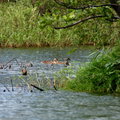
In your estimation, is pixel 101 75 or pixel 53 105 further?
pixel 101 75

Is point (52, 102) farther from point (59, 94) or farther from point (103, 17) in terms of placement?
point (103, 17)

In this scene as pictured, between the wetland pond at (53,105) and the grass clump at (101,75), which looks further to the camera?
the grass clump at (101,75)

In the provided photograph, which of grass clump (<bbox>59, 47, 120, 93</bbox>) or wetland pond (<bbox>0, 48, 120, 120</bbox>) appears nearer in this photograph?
wetland pond (<bbox>0, 48, 120, 120</bbox>)

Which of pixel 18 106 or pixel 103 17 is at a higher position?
pixel 103 17

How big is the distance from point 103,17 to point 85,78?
4.53 feet

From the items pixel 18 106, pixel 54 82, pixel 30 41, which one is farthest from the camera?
pixel 30 41

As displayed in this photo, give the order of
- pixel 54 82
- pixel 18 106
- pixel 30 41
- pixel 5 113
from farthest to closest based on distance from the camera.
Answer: pixel 30 41 < pixel 54 82 < pixel 18 106 < pixel 5 113

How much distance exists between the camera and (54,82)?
39.8ft

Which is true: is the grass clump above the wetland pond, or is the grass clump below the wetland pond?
above

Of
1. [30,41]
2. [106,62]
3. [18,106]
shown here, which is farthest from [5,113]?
[30,41]

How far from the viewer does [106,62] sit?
1133 cm

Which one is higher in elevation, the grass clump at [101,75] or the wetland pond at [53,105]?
the grass clump at [101,75]

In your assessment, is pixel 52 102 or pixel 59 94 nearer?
pixel 52 102

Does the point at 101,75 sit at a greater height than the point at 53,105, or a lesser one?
greater
